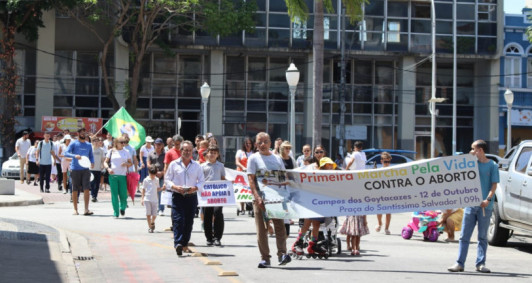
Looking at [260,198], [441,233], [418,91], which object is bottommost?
[441,233]

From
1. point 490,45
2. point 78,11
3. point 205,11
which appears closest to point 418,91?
point 490,45

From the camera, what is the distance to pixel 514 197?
16.1 metres

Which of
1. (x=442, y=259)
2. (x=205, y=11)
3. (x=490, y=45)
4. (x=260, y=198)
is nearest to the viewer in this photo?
(x=260, y=198)

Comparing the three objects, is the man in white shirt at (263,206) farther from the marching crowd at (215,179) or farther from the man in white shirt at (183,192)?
the man in white shirt at (183,192)

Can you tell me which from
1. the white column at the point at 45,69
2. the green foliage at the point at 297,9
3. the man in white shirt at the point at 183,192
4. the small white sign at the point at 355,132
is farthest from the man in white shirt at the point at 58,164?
the small white sign at the point at 355,132

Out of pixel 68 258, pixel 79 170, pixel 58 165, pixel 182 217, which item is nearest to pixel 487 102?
pixel 58 165

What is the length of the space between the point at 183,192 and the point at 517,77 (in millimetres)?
43051

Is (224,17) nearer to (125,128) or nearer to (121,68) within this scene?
(121,68)

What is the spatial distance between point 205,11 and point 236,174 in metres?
27.0

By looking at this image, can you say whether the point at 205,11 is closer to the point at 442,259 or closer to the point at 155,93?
the point at 155,93

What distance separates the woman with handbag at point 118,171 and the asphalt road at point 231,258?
2.06ft

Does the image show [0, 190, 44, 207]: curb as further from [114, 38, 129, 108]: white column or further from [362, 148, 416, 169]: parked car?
[114, 38, 129, 108]: white column

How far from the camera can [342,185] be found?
13.6 meters

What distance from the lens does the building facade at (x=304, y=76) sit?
Result: 51.3 metres
